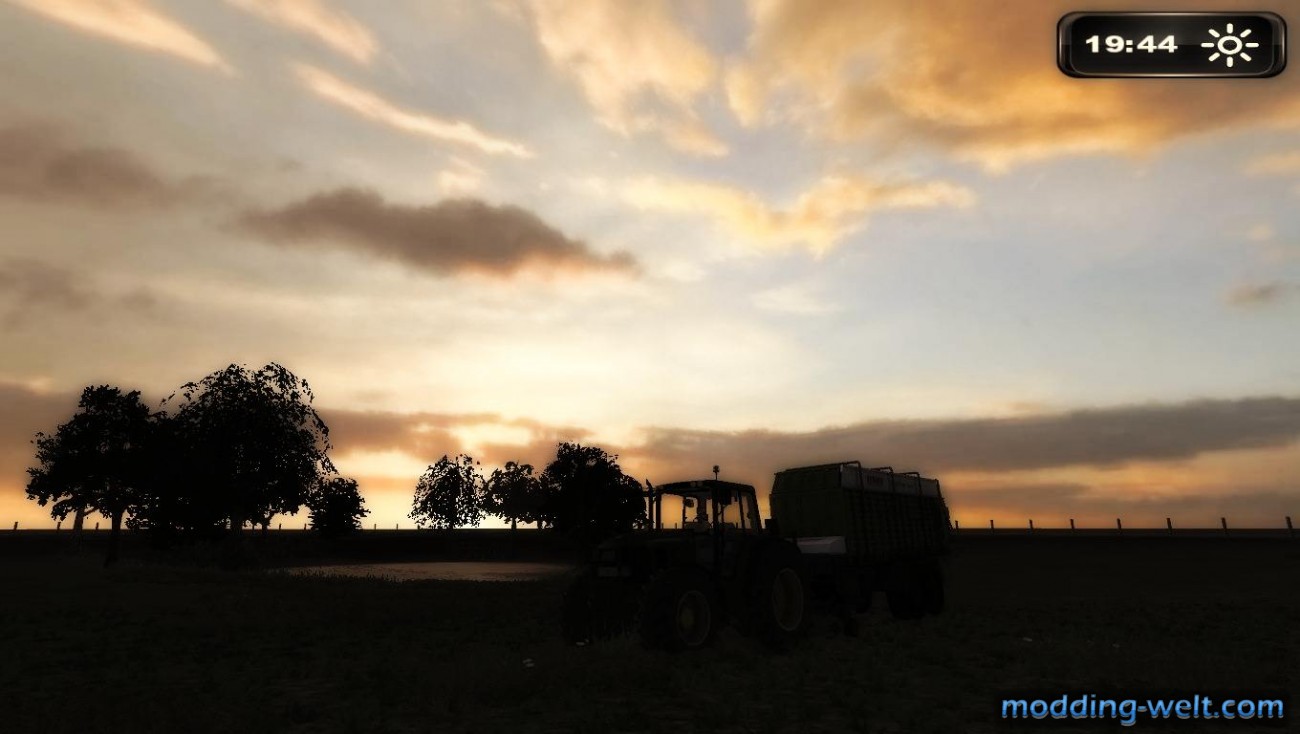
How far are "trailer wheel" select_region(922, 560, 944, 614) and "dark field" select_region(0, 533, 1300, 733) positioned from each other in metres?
0.85

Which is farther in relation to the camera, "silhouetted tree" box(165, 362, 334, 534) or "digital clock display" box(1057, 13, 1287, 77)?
"silhouetted tree" box(165, 362, 334, 534)

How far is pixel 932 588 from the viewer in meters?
20.2

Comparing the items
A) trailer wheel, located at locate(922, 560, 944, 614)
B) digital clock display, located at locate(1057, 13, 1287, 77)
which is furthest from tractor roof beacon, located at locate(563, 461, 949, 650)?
digital clock display, located at locate(1057, 13, 1287, 77)

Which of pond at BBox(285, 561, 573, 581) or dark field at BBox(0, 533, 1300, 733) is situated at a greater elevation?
dark field at BBox(0, 533, 1300, 733)

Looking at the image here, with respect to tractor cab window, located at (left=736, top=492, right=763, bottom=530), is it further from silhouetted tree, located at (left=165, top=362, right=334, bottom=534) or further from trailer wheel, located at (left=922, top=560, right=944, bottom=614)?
silhouetted tree, located at (left=165, top=362, right=334, bottom=534)

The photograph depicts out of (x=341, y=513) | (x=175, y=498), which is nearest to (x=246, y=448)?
(x=175, y=498)

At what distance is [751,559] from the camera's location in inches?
563

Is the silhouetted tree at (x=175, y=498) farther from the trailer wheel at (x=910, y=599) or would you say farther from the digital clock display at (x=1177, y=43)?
the digital clock display at (x=1177, y=43)

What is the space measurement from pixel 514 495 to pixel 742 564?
336ft

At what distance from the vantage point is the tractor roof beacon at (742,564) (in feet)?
44.0

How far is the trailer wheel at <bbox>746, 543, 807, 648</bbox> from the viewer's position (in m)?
13.9

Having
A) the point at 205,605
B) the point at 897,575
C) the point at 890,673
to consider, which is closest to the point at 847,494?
the point at 897,575

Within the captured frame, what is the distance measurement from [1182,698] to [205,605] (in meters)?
21.9

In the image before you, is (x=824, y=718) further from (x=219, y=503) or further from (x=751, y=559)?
(x=219, y=503)
